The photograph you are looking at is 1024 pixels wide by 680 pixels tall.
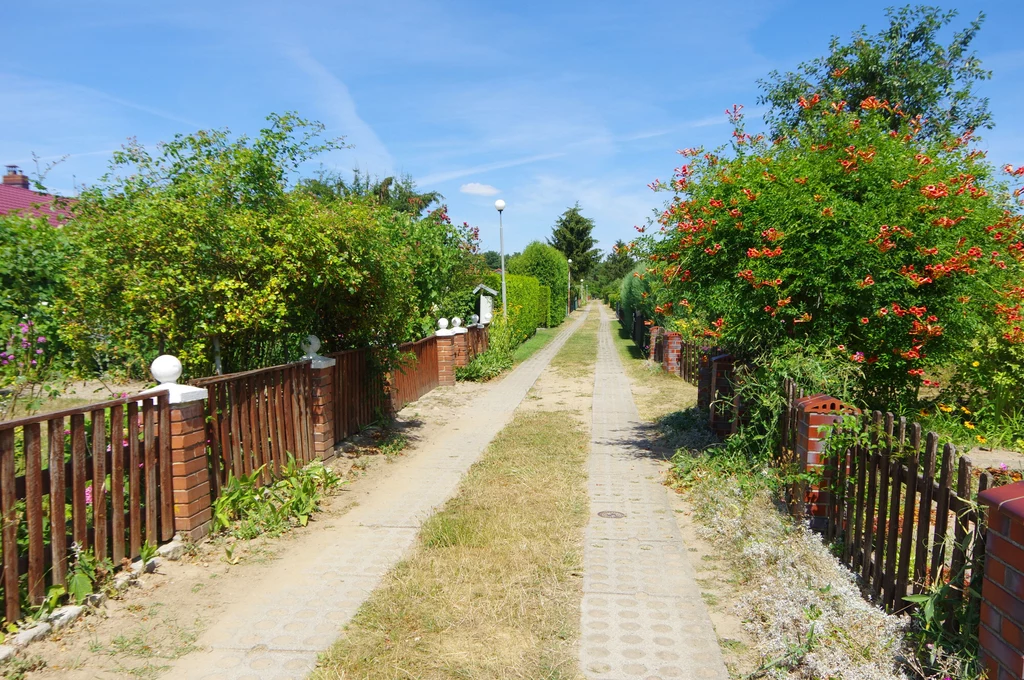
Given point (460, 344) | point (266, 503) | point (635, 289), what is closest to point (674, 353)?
point (460, 344)

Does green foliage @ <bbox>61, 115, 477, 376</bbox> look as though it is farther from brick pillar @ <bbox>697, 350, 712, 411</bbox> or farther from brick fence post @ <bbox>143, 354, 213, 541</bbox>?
brick pillar @ <bbox>697, 350, 712, 411</bbox>

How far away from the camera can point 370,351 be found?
880 centimetres

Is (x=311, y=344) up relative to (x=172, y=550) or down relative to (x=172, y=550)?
up

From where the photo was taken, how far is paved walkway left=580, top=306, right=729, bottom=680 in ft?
10.9

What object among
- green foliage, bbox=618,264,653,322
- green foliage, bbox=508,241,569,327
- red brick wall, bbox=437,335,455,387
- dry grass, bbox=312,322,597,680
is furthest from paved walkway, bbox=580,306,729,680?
green foliage, bbox=508,241,569,327

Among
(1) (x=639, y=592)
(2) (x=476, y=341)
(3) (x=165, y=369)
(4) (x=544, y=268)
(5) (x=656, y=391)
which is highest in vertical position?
(4) (x=544, y=268)

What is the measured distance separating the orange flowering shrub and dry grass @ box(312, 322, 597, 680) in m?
2.62

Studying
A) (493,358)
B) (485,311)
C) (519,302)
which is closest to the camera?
(493,358)

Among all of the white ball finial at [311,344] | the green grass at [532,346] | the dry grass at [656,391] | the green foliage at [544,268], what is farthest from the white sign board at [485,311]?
the green foliage at [544,268]

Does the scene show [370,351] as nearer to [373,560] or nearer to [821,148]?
[373,560]

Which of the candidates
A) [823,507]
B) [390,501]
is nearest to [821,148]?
[823,507]

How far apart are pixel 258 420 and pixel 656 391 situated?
931 centimetres

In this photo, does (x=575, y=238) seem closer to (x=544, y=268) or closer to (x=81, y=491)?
(x=544, y=268)

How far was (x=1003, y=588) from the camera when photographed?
247 cm
